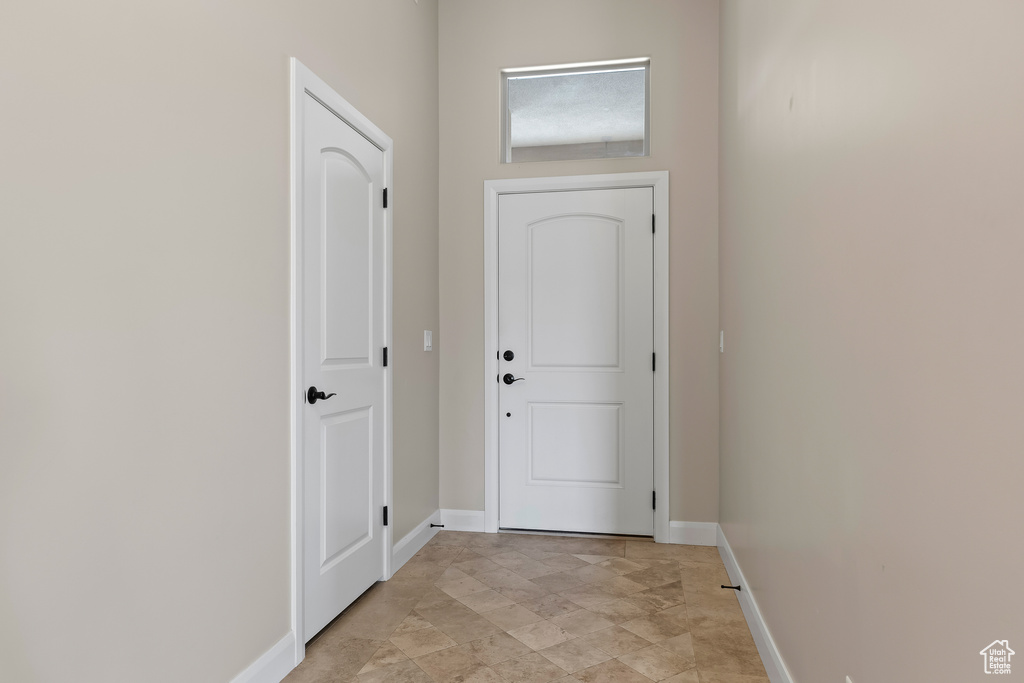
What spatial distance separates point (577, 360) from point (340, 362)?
1.65 m

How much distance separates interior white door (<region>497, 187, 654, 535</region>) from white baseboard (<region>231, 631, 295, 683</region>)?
1.85 metres

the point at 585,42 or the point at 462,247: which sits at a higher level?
the point at 585,42

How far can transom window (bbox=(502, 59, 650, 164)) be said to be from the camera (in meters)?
3.74

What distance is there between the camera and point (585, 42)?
3.73 meters

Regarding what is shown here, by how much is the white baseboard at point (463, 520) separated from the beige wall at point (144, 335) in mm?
1775

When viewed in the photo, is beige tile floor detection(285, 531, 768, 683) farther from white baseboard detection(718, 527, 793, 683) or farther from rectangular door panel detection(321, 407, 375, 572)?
rectangular door panel detection(321, 407, 375, 572)

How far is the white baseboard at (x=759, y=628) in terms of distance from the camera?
1970mm

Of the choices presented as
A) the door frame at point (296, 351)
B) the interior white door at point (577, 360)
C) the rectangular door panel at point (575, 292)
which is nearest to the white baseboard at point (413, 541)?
the interior white door at point (577, 360)

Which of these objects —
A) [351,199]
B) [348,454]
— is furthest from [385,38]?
[348,454]

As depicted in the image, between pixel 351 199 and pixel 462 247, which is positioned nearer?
pixel 351 199

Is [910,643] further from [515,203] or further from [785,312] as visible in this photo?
[515,203]

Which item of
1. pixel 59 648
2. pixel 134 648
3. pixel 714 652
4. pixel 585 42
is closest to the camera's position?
pixel 59 648

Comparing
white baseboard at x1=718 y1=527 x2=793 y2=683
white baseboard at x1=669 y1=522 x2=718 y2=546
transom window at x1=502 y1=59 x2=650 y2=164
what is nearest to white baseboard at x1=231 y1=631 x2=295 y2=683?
white baseboard at x1=718 y1=527 x2=793 y2=683

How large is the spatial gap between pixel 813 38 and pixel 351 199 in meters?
1.81
